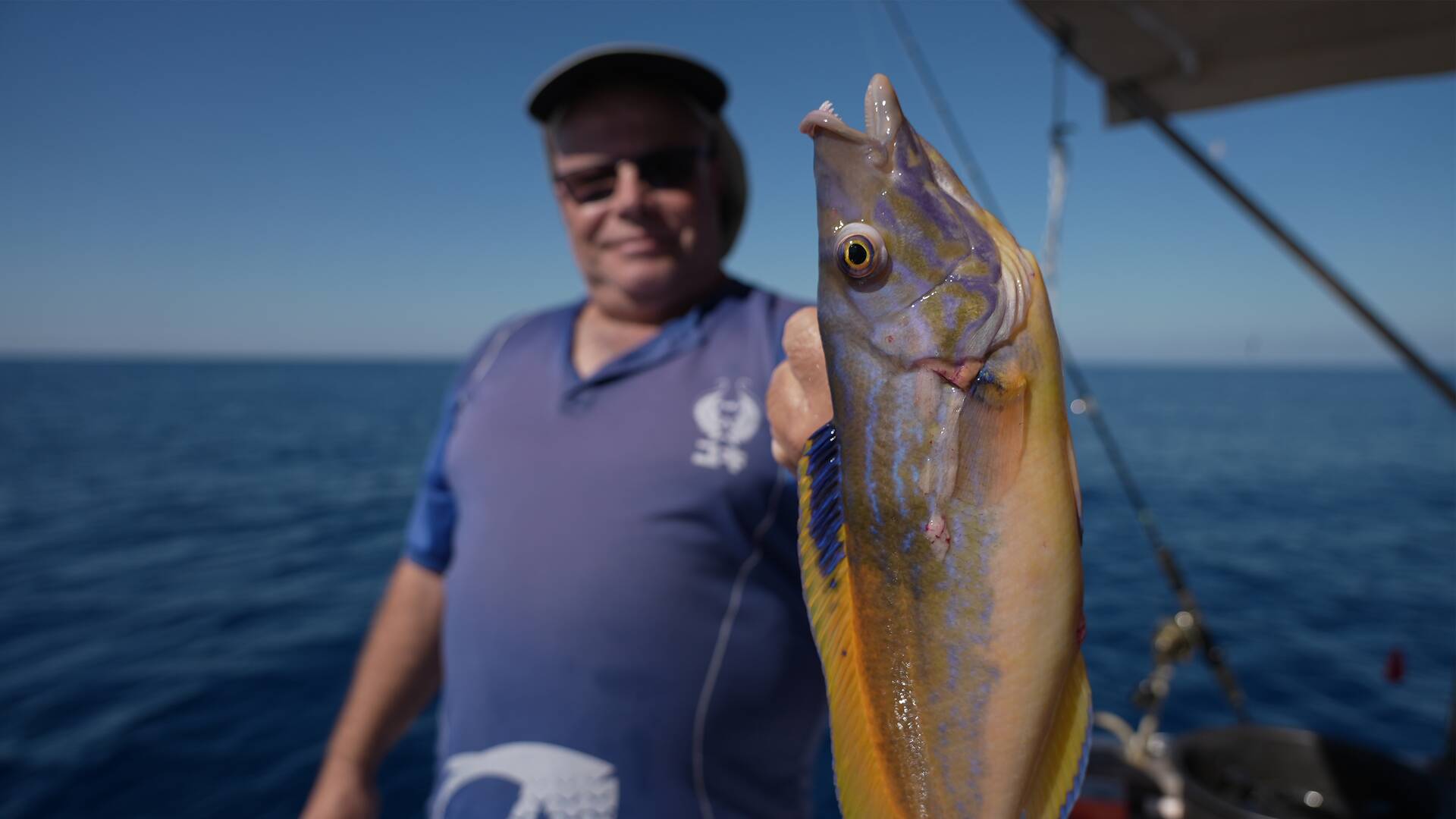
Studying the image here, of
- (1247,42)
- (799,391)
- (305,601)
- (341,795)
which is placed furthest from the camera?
(305,601)

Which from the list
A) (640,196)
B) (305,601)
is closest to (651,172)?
(640,196)

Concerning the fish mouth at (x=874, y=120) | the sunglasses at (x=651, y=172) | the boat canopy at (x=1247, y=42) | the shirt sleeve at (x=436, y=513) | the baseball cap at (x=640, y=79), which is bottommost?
the shirt sleeve at (x=436, y=513)

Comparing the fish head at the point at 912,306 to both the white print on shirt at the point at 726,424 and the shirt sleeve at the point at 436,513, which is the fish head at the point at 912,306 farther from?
the shirt sleeve at the point at 436,513

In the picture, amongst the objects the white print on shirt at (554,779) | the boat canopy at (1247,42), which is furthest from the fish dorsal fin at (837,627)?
the boat canopy at (1247,42)

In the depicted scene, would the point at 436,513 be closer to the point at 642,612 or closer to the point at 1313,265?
the point at 642,612

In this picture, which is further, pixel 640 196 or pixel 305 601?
pixel 305 601

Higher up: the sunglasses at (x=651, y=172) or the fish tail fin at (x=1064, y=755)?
the sunglasses at (x=651, y=172)

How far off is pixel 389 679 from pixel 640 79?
2.37 m

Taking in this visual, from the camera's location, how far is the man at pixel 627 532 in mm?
2053

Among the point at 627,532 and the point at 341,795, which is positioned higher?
the point at 627,532

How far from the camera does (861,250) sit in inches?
43.8

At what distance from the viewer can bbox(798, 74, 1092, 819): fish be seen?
3.38 ft

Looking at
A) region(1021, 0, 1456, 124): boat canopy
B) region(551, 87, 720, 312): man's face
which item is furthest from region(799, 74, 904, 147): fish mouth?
region(1021, 0, 1456, 124): boat canopy

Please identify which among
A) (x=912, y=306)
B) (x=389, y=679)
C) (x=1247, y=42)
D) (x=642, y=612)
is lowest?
(x=389, y=679)
